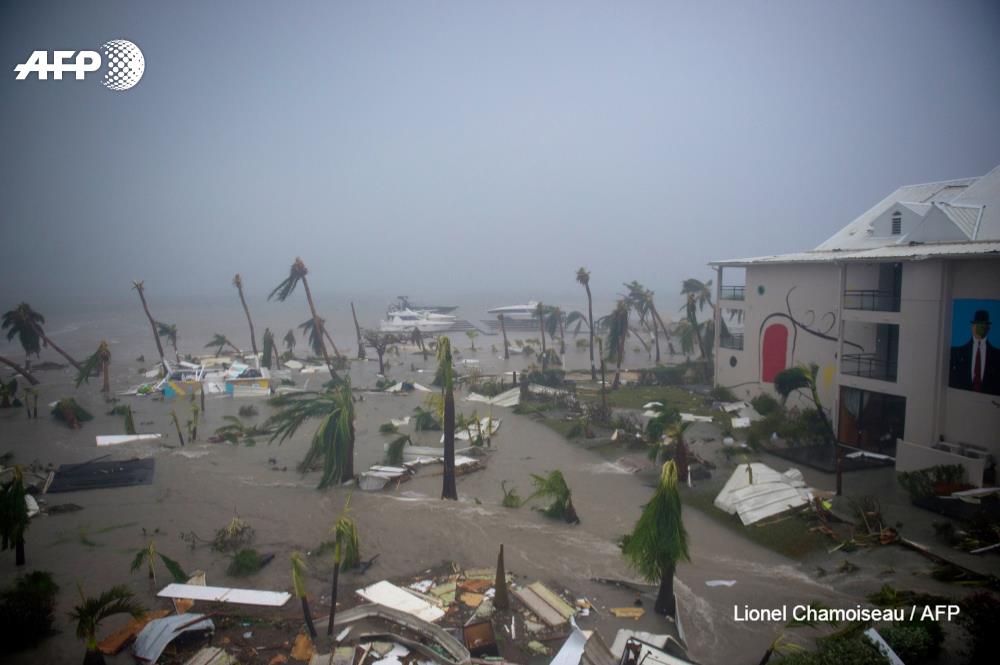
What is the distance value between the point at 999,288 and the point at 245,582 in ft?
66.5

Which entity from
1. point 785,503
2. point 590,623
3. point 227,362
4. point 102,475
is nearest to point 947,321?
point 785,503

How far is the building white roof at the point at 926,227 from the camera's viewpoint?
18.9 meters

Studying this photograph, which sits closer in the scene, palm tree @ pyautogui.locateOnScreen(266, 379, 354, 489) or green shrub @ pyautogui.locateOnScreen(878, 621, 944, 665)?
green shrub @ pyautogui.locateOnScreen(878, 621, 944, 665)

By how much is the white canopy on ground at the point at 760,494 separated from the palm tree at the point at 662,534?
5416mm

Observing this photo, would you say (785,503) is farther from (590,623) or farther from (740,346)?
(740,346)

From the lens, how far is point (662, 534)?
9.68 metres

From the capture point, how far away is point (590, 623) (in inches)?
399

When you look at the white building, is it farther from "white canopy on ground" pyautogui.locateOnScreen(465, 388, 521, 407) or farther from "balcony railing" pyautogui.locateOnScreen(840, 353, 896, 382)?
"white canopy on ground" pyautogui.locateOnScreen(465, 388, 521, 407)

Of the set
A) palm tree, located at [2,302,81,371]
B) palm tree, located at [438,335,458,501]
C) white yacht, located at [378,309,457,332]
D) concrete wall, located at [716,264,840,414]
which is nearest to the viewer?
palm tree, located at [438,335,458,501]

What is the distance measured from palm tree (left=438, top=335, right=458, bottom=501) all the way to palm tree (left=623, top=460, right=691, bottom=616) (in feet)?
22.3

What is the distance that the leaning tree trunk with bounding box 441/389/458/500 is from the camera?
1579cm

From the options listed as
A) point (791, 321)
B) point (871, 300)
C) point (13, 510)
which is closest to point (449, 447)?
point (13, 510)

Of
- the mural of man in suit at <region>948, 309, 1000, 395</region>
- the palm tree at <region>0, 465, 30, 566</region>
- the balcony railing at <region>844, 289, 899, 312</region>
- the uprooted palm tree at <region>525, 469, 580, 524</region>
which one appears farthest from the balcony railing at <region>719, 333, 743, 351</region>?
the palm tree at <region>0, 465, 30, 566</region>

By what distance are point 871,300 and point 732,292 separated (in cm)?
858
